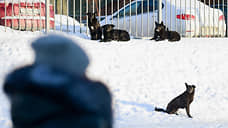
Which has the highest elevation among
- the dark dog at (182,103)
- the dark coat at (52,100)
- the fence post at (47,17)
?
the fence post at (47,17)

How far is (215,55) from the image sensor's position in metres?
9.35

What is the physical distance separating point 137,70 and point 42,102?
685cm

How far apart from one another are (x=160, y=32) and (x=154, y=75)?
183 cm

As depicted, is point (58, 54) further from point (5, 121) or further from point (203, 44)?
point (203, 44)

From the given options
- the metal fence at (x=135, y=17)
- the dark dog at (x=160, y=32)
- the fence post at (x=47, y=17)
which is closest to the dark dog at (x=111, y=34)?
the metal fence at (x=135, y=17)

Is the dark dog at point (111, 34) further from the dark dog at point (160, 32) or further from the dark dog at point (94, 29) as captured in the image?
the dark dog at point (160, 32)

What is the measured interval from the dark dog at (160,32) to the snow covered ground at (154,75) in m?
0.24

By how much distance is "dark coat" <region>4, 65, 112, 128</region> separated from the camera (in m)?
1.21

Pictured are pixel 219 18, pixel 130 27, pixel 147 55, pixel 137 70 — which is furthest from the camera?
pixel 219 18

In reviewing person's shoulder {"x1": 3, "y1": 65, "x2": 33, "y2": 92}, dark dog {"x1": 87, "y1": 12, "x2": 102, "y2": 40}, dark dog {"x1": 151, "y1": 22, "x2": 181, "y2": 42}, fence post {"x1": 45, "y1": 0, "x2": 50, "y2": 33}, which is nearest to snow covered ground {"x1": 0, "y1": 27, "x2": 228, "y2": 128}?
dark dog {"x1": 151, "y1": 22, "x2": 181, "y2": 42}

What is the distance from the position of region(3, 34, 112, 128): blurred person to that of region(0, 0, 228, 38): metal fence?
800 cm

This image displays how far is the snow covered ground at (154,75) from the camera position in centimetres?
646

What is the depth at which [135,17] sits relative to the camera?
→ 10531mm

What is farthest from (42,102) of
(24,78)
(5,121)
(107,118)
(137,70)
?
(137,70)
